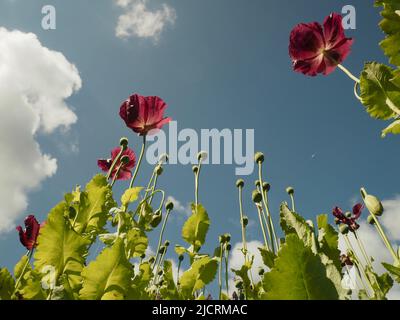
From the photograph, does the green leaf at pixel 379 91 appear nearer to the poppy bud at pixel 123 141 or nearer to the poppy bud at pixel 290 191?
the poppy bud at pixel 123 141

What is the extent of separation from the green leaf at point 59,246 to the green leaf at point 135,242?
0.16 metres

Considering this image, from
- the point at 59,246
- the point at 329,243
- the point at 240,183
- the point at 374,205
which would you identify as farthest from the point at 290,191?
the point at 59,246

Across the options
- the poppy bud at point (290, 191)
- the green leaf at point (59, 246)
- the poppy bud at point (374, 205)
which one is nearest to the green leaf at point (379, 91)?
the poppy bud at point (374, 205)

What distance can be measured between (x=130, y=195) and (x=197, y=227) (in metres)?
0.29

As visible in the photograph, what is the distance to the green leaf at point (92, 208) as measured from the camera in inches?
45.8

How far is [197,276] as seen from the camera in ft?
3.96

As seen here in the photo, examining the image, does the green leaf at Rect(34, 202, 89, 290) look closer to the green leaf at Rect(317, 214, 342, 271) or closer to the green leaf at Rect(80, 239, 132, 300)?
the green leaf at Rect(80, 239, 132, 300)

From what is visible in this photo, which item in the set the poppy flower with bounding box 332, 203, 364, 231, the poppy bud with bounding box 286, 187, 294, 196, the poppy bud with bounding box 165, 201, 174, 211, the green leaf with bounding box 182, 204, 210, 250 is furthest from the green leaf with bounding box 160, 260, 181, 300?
the poppy flower with bounding box 332, 203, 364, 231

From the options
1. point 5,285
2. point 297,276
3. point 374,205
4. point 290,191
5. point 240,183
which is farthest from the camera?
point 290,191

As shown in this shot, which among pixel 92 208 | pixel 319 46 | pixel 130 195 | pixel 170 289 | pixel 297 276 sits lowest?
pixel 297 276

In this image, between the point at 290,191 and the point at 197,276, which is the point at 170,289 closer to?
the point at 197,276

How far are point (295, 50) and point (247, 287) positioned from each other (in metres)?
1.14
